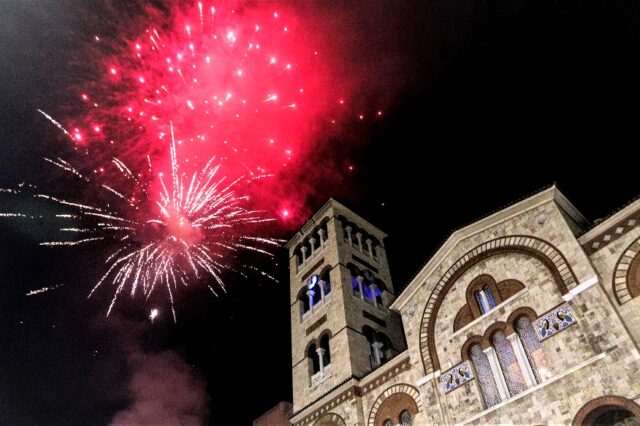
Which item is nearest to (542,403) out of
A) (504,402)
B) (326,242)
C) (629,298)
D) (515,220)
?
(504,402)

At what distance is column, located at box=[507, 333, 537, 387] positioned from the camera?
62.2 ft

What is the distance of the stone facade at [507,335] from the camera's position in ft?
56.6

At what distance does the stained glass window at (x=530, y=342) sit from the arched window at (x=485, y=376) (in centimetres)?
191

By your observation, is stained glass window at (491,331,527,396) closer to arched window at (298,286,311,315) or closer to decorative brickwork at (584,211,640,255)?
decorative brickwork at (584,211,640,255)

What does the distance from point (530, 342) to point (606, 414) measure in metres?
3.62

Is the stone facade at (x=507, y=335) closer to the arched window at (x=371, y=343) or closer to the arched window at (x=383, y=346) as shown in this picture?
the arched window at (x=371, y=343)

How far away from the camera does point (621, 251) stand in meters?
18.4

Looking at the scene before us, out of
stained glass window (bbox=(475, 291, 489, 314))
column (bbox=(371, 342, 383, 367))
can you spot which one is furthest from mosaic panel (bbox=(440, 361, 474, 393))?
column (bbox=(371, 342, 383, 367))

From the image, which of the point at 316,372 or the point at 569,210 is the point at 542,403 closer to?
the point at 569,210

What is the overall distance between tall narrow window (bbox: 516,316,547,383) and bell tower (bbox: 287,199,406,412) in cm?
887

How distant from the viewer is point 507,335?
20.4 metres

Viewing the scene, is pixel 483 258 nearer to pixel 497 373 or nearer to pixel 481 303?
pixel 481 303

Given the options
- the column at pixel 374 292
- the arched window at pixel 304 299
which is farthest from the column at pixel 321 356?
the column at pixel 374 292

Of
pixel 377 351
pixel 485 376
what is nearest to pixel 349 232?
pixel 377 351
